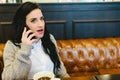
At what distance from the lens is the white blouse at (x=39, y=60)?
1.63m

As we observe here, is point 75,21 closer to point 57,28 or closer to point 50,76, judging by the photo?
point 57,28

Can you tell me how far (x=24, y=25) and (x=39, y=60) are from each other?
0.97ft

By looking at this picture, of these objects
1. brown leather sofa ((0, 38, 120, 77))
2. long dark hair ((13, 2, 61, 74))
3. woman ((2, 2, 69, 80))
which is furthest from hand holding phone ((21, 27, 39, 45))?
brown leather sofa ((0, 38, 120, 77))

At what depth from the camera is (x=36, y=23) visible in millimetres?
1625

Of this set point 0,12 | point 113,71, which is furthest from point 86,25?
point 0,12

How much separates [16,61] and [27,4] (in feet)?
1.47

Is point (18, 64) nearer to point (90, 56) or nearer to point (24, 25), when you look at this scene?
point (24, 25)

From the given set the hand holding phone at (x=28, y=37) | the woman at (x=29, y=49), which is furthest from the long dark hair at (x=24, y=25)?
the hand holding phone at (x=28, y=37)

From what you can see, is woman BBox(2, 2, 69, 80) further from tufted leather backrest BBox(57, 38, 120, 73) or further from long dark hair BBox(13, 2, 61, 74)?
tufted leather backrest BBox(57, 38, 120, 73)

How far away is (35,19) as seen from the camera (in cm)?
163

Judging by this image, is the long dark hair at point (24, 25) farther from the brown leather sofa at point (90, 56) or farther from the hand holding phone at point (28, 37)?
the brown leather sofa at point (90, 56)

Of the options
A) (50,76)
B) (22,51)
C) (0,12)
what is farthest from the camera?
(0,12)

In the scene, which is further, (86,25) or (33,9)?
(86,25)

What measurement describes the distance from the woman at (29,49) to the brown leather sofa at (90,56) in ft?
1.37
